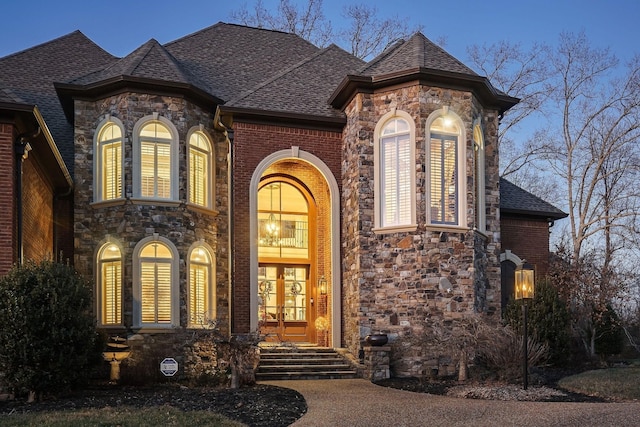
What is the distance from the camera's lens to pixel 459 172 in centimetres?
1497

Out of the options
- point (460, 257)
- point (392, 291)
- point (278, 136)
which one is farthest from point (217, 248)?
point (460, 257)

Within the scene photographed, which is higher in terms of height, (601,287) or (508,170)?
(508,170)

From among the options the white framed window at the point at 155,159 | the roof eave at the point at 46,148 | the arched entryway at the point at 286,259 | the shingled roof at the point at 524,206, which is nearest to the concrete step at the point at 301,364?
the arched entryway at the point at 286,259

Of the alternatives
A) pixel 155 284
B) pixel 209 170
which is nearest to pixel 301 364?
pixel 155 284

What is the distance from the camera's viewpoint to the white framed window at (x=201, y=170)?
15477 mm

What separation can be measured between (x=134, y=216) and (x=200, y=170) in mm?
1847

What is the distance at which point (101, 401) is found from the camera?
1062 centimetres

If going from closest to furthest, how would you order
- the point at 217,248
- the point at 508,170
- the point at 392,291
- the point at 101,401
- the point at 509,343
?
1. the point at 101,401
2. the point at 509,343
3. the point at 392,291
4. the point at 217,248
5. the point at 508,170

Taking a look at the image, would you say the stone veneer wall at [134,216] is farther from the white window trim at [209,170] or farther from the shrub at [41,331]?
the shrub at [41,331]

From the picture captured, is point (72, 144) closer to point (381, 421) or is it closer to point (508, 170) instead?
point (381, 421)

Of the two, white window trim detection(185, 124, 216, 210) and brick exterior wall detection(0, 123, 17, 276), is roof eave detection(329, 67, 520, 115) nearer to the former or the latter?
white window trim detection(185, 124, 216, 210)

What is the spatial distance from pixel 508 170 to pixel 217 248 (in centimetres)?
1519

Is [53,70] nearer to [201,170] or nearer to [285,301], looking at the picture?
[201,170]

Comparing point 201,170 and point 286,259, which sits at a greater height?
point 201,170
